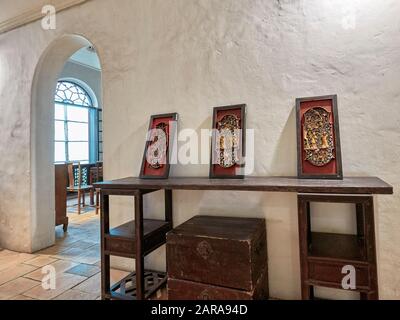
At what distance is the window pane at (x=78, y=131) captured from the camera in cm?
605

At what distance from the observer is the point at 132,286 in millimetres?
1856

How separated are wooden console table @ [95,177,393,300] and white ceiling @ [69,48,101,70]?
464 cm

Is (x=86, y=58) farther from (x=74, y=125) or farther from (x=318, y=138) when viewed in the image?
(x=318, y=138)

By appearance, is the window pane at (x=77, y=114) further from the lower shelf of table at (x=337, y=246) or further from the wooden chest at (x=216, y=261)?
the lower shelf of table at (x=337, y=246)

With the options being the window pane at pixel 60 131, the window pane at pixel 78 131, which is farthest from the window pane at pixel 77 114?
the window pane at pixel 60 131

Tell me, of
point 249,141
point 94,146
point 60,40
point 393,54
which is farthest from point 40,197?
point 94,146

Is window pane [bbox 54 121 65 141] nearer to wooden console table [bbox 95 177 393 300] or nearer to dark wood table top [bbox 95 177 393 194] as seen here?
wooden console table [bbox 95 177 393 300]

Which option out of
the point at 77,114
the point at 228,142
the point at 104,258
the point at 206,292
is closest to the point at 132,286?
the point at 104,258

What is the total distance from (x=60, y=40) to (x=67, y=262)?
7.20 ft

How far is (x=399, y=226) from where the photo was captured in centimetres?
143

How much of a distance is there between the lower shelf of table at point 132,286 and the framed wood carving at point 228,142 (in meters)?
0.90

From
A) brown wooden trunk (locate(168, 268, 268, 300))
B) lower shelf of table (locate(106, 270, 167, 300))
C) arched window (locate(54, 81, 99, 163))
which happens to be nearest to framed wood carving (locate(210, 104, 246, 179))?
brown wooden trunk (locate(168, 268, 268, 300))

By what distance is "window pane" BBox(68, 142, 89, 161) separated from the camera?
6.05 meters
